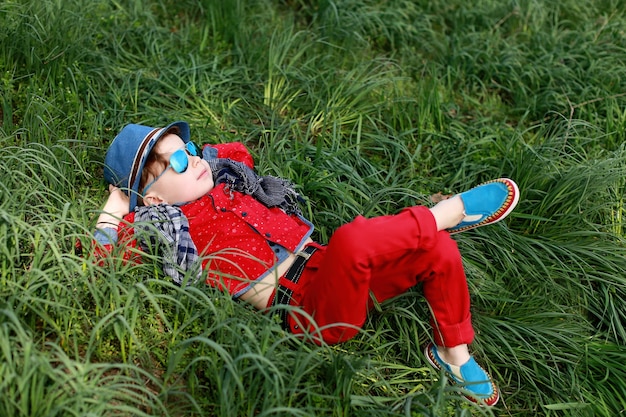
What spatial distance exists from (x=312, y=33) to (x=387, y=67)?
0.53m

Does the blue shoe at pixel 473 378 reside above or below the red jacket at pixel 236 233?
below

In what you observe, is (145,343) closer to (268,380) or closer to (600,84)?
(268,380)

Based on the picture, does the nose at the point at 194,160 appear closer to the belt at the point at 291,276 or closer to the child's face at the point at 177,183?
the child's face at the point at 177,183

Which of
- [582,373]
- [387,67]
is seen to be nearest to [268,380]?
[582,373]

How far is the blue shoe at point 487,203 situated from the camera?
9.52 ft

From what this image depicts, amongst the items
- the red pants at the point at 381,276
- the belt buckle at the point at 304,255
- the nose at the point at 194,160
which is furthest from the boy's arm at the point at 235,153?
the red pants at the point at 381,276

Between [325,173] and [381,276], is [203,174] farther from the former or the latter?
[381,276]

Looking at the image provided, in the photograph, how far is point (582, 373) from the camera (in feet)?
9.88

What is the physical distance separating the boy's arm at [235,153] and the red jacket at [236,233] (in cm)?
29

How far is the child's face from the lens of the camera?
9.78ft

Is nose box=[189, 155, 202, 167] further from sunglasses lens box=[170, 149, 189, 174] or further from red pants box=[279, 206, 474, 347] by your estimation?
red pants box=[279, 206, 474, 347]

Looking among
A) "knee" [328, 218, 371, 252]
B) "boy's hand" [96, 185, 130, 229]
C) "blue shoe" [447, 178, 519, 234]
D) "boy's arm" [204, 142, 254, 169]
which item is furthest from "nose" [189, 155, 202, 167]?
"blue shoe" [447, 178, 519, 234]

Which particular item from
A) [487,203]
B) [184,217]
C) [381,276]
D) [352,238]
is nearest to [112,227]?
[184,217]

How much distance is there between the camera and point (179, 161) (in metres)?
2.96
